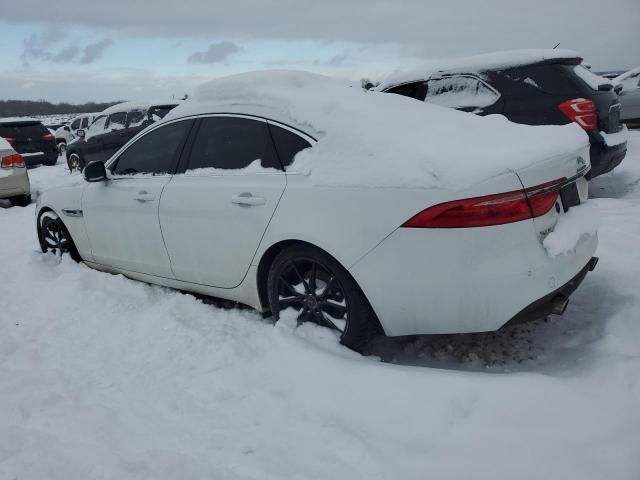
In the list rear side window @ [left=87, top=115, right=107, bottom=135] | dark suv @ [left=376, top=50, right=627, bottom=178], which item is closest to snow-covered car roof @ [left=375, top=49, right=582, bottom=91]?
dark suv @ [left=376, top=50, right=627, bottom=178]

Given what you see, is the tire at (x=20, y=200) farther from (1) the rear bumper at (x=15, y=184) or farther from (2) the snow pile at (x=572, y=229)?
(2) the snow pile at (x=572, y=229)

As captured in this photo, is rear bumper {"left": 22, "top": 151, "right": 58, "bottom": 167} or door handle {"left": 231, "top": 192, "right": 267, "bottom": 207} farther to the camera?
rear bumper {"left": 22, "top": 151, "right": 58, "bottom": 167}

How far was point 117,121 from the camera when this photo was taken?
39.4 feet

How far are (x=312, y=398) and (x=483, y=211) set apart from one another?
124 cm

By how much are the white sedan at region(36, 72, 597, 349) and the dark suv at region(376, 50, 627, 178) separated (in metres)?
2.56

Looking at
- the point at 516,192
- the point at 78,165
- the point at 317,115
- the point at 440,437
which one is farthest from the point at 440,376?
the point at 78,165

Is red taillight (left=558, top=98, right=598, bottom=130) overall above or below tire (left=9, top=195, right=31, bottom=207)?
above

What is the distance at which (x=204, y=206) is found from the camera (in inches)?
131

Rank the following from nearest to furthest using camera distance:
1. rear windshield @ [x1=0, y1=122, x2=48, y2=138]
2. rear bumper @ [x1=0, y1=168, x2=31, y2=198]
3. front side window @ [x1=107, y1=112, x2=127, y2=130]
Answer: rear bumper @ [x1=0, y1=168, x2=31, y2=198]
front side window @ [x1=107, y1=112, x2=127, y2=130]
rear windshield @ [x1=0, y1=122, x2=48, y2=138]

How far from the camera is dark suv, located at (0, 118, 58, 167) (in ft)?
46.4

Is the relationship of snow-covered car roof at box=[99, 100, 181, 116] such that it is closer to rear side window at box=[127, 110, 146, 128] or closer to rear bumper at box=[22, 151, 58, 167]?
rear side window at box=[127, 110, 146, 128]

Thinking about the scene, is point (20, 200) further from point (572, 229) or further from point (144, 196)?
point (572, 229)

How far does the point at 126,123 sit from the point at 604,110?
1002cm

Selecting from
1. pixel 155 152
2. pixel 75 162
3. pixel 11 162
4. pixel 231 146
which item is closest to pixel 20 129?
pixel 75 162
